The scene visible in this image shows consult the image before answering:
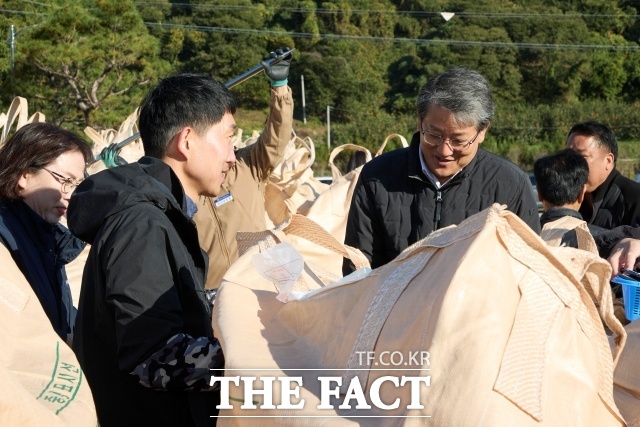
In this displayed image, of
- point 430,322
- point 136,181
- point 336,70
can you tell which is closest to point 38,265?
point 136,181

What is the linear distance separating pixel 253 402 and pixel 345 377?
174mm

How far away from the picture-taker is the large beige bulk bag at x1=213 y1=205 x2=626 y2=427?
1.29 meters

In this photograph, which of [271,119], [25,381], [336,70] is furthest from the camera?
[336,70]

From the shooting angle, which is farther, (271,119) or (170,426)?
(271,119)

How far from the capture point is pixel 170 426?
1.94m

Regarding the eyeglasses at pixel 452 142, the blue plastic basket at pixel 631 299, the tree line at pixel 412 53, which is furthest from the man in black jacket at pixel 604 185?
the tree line at pixel 412 53

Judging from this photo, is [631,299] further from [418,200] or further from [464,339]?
[418,200]

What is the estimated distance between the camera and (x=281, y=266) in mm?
1745

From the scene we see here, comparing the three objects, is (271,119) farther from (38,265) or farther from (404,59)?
(404,59)

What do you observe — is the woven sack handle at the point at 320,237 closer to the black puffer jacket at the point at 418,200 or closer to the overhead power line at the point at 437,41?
the black puffer jacket at the point at 418,200

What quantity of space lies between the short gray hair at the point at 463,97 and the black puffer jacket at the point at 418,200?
17 cm

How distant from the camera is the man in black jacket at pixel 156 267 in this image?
1791 millimetres

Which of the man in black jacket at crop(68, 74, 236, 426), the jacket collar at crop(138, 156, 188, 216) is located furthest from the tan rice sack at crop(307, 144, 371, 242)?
the jacket collar at crop(138, 156, 188, 216)
